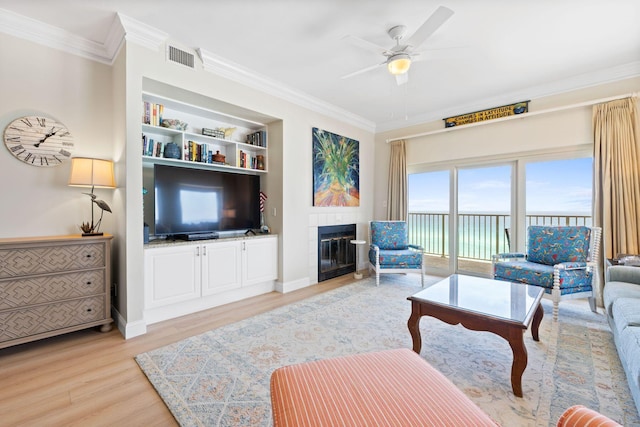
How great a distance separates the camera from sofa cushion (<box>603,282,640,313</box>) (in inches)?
81.1

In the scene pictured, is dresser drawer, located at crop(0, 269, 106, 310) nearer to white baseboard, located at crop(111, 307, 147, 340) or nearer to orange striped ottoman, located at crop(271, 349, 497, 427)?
white baseboard, located at crop(111, 307, 147, 340)

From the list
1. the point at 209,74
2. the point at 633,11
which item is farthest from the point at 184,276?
the point at 633,11

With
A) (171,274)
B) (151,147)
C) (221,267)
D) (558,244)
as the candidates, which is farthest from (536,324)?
(151,147)

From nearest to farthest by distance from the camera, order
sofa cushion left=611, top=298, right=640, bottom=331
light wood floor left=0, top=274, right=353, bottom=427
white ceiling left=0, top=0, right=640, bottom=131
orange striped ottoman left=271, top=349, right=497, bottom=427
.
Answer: orange striped ottoman left=271, top=349, right=497, bottom=427 < light wood floor left=0, top=274, right=353, bottom=427 < sofa cushion left=611, top=298, right=640, bottom=331 < white ceiling left=0, top=0, right=640, bottom=131

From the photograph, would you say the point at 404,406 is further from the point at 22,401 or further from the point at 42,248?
the point at 42,248

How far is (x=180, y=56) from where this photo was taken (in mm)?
2721

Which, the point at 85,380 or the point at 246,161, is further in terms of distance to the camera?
the point at 246,161

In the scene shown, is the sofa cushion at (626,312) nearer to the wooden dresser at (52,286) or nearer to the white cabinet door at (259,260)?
the white cabinet door at (259,260)

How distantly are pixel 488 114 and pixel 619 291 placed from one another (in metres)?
2.83

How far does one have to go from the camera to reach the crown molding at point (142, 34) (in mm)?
2333

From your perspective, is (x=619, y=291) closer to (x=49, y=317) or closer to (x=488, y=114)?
(x=488, y=114)

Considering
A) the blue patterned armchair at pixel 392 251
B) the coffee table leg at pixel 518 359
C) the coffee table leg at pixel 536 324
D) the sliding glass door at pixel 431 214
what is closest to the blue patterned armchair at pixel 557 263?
the coffee table leg at pixel 536 324

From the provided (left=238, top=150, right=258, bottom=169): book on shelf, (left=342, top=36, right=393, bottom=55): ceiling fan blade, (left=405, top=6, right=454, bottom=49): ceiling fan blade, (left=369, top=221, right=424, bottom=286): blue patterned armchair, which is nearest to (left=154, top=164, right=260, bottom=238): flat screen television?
(left=238, top=150, right=258, bottom=169): book on shelf

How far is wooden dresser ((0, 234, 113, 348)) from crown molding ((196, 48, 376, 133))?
2.07 metres
